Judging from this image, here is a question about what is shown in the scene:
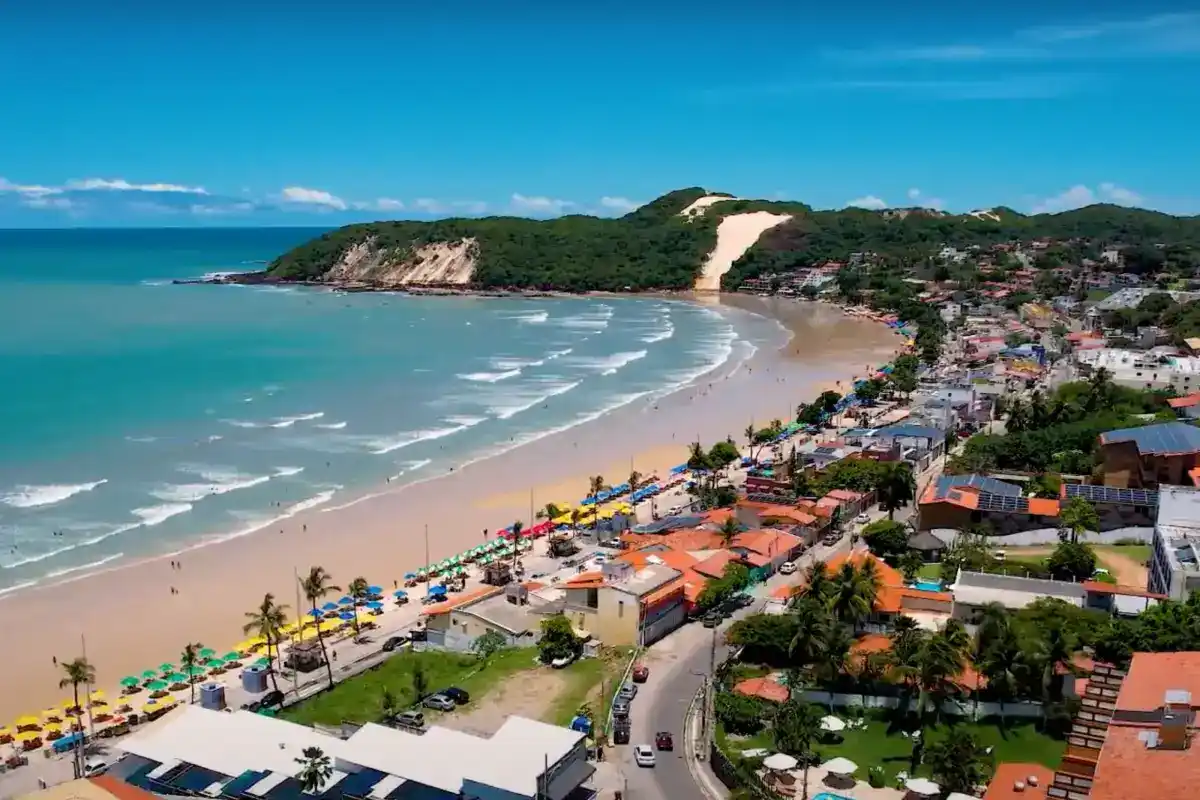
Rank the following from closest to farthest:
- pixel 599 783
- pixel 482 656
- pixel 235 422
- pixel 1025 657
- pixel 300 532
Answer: pixel 599 783 → pixel 1025 657 → pixel 482 656 → pixel 300 532 → pixel 235 422

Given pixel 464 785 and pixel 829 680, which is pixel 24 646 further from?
pixel 829 680

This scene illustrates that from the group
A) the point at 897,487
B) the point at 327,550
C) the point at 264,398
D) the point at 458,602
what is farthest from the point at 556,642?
the point at 264,398

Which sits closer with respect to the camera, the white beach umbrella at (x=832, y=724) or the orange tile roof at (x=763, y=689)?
the white beach umbrella at (x=832, y=724)

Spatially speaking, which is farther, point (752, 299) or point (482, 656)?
point (752, 299)

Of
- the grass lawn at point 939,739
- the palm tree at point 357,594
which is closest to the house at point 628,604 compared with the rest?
the palm tree at point 357,594

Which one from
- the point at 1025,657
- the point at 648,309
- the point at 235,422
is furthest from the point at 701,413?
the point at 648,309

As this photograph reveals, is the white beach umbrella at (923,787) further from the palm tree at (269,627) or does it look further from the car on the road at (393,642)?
the palm tree at (269,627)

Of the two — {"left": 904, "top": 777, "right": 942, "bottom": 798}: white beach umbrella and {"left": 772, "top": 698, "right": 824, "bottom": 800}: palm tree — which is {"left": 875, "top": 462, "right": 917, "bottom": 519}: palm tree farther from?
{"left": 904, "top": 777, "right": 942, "bottom": 798}: white beach umbrella
